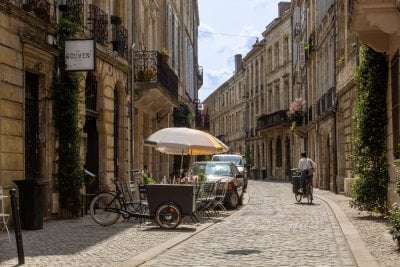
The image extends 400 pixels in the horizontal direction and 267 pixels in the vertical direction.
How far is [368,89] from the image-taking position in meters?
15.4

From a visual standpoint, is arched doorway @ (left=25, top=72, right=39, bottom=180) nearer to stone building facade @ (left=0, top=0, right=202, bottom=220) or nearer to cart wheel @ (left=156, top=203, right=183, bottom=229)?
stone building facade @ (left=0, top=0, right=202, bottom=220)

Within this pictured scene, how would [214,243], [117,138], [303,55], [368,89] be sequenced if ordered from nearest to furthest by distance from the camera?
[214,243], [368,89], [117,138], [303,55]

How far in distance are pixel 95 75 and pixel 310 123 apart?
70.0ft

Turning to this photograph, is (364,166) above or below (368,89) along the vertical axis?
below

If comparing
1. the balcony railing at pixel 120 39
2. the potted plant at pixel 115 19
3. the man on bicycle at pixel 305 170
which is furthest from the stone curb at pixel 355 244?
the potted plant at pixel 115 19

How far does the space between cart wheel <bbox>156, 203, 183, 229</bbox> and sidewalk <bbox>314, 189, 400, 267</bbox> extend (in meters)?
3.20

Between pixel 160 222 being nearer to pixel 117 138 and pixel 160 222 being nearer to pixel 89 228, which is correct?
pixel 89 228

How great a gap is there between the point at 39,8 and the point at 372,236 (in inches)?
322

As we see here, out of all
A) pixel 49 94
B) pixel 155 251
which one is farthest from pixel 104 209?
pixel 155 251

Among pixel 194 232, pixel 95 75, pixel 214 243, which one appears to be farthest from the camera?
pixel 95 75

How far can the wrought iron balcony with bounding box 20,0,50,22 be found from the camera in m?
13.9

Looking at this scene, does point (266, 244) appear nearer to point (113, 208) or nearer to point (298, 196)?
point (113, 208)

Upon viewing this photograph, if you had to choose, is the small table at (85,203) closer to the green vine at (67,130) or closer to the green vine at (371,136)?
the green vine at (67,130)

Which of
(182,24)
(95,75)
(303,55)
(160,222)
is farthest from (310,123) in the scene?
(160,222)
